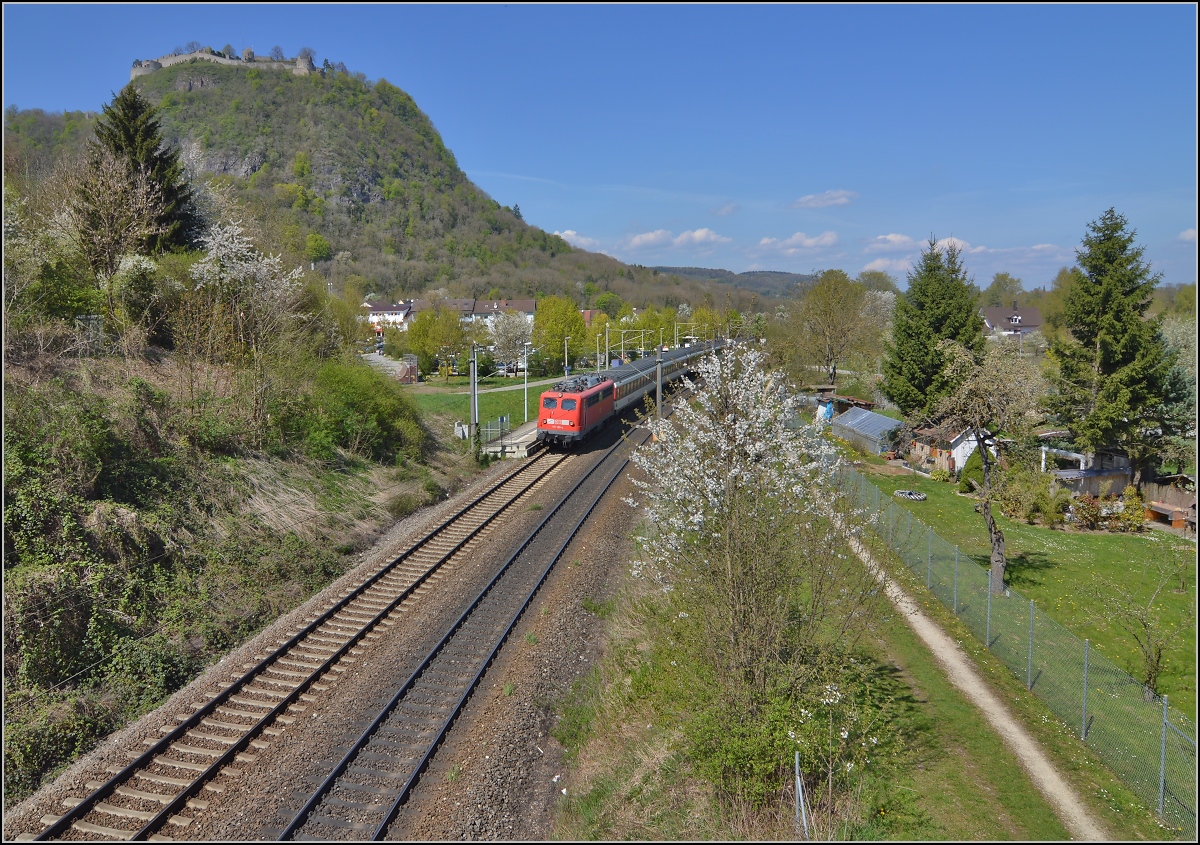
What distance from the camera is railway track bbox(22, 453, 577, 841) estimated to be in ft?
29.1

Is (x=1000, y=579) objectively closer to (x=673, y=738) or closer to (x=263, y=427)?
(x=673, y=738)

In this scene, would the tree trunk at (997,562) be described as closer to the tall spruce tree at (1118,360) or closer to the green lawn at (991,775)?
the green lawn at (991,775)

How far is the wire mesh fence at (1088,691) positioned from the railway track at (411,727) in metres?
7.65

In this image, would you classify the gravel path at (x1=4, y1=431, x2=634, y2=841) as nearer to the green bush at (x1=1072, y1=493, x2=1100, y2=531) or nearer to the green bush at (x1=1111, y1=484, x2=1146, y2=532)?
the green bush at (x1=1072, y1=493, x2=1100, y2=531)

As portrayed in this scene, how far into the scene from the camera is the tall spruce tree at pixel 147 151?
92.3ft

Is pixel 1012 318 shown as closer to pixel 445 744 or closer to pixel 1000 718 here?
pixel 1000 718

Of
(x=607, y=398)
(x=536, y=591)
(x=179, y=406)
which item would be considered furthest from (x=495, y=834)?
(x=607, y=398)

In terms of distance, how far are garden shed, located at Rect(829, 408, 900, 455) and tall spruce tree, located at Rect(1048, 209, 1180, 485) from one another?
9785mm

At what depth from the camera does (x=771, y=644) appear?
31.5 ft

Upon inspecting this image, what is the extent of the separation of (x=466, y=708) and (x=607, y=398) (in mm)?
24842

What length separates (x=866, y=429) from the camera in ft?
125

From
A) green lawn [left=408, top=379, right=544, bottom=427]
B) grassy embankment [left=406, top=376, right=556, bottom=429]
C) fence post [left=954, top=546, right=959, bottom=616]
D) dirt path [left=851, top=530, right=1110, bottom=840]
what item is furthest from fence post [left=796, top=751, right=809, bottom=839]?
green lawn [left=408, top=379, right=544, bottom=427]

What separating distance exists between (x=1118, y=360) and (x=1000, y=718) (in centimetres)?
2098

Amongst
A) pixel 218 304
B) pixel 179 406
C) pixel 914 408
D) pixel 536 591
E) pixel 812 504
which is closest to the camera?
pixel 812 504
